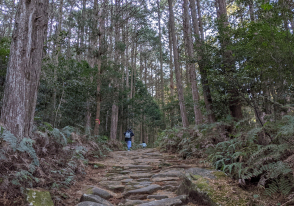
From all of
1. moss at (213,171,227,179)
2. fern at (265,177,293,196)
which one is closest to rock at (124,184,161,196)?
moss at (213,171,227,179)

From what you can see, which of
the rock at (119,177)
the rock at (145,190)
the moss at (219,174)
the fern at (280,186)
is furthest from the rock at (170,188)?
the fern at (280,186)

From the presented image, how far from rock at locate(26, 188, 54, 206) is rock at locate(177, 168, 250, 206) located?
7.05ft

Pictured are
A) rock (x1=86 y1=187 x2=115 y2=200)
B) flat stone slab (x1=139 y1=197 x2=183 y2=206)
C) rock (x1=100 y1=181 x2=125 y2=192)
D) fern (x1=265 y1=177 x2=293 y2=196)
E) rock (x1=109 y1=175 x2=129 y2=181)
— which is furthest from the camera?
rock (x1=109 y1=175 x2=129 y2=181)

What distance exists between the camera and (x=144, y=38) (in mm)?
26188

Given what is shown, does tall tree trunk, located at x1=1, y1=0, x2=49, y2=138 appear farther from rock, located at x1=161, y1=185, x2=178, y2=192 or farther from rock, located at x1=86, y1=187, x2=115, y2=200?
rock, located at x1=161, y1=185, x2=178, y2=192

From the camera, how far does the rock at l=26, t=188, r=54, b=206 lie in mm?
2697

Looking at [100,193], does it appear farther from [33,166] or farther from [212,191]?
[212,191]

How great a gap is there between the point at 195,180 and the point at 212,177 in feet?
1.17

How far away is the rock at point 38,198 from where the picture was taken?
2697 millimetres

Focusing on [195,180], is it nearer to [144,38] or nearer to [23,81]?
[23,81]

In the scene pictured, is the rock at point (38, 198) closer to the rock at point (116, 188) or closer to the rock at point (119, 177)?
the rock at point (116, 188)

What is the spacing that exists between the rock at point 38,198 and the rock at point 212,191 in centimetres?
215

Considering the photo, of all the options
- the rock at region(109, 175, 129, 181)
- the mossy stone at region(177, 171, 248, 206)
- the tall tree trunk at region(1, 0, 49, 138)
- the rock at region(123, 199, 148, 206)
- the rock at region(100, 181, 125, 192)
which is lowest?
the rock at region(123, 199, 148, 206)

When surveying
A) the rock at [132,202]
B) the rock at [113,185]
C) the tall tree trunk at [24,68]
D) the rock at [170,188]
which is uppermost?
the tall tree trunk at [24,68]
